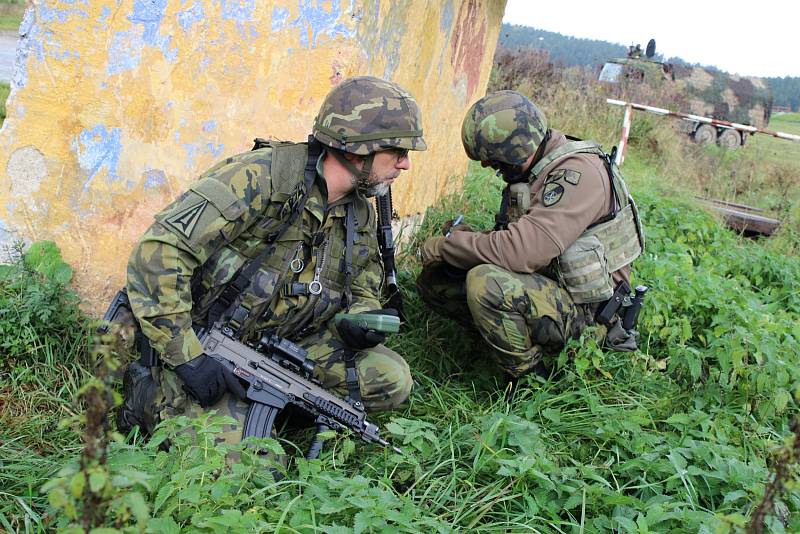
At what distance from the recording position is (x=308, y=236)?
269cm

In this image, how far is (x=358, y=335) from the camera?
2746 millimetres

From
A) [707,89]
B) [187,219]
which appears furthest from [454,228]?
[707,89]

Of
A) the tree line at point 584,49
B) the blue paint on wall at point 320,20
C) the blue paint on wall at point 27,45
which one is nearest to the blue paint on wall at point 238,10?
the blue paint on wall at point 320,20

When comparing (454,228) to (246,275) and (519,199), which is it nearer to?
(519,199)

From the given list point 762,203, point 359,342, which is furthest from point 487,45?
point 762,203

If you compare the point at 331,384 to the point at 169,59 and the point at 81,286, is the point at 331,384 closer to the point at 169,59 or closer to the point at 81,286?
the point at 81,286

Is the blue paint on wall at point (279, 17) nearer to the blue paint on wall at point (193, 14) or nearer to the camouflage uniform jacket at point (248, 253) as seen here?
the blue paint on wall at point (193, 14)

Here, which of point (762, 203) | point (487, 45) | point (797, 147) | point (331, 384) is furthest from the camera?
point (797, 147)

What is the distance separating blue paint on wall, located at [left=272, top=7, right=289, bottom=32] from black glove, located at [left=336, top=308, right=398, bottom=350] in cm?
130

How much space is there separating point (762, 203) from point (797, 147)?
37.2 feet

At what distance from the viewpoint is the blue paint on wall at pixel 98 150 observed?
120 inches

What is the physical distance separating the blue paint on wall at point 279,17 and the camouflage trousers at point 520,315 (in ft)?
4.53

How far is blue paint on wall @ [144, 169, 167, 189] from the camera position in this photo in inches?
122

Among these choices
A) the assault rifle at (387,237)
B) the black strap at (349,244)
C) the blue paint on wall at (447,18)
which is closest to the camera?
the black strap at (349,244)
